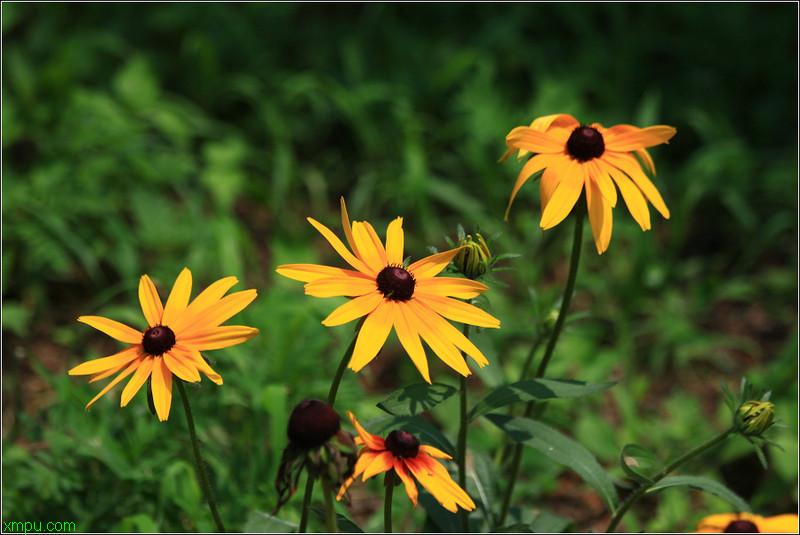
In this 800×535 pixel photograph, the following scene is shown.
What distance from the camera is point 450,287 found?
1.25 meters

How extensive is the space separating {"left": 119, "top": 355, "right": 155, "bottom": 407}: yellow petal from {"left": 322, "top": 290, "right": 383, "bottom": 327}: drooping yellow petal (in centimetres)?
31

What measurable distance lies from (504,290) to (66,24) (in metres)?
2.76

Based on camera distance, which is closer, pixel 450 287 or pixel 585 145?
pixel 450 287

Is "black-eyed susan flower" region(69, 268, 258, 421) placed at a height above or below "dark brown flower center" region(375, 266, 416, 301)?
below

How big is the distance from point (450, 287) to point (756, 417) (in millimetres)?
601

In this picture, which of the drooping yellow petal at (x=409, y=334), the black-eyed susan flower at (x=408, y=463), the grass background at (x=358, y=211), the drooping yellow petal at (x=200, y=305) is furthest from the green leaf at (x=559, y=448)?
the drooping yellow petal at (x=200, y=305)

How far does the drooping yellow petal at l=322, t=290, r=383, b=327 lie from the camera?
1146mm

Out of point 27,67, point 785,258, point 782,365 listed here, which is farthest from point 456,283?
point 27,67

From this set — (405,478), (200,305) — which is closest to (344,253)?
(200,305)

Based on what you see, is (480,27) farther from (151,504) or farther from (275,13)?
(151,504)

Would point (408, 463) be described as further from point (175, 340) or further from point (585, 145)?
point (585, 145)

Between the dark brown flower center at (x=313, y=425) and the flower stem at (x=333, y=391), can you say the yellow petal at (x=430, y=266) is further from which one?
the dark brown flower center at (x=313, y=425)

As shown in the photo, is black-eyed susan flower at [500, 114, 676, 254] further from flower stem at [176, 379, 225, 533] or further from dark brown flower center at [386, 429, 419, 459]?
flower stem at [176, 379, 225, 533]

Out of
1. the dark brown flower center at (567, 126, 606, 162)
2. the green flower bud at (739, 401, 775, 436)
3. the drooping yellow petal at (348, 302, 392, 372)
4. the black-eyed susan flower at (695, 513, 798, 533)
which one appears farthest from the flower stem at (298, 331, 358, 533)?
the black-eyed susan flower at (695, 513, 798, 533)
